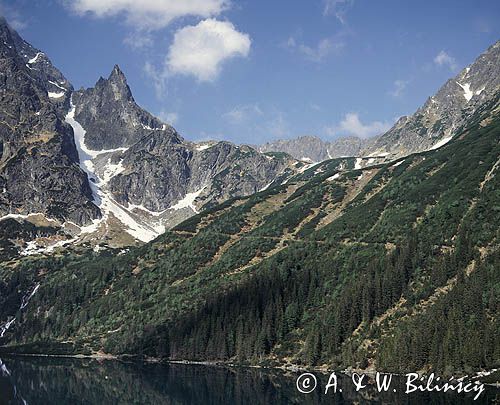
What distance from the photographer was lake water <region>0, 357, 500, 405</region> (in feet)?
408

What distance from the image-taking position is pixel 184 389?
490ft

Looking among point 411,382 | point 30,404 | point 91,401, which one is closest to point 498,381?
point 411,382

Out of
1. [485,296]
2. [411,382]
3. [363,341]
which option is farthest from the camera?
[363,341]

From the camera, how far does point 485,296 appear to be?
536 feet

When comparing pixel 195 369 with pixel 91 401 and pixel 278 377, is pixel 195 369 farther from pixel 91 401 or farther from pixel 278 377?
pixel 91 401

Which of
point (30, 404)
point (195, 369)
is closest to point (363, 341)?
point (195, 369)

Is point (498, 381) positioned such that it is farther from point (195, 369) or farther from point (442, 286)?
point (195, 369)

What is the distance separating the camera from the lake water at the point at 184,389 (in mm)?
124250

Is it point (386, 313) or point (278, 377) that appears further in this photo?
point (386, 313)

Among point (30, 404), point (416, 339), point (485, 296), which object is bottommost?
point (30, 404)

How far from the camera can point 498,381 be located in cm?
12850

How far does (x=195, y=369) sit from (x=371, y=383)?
68.0m

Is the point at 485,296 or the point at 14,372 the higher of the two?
the point at 485,296

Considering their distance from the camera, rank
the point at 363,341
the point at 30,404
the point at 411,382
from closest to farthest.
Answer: the point at 30,404
the point at 411,382
the point at 363,341
